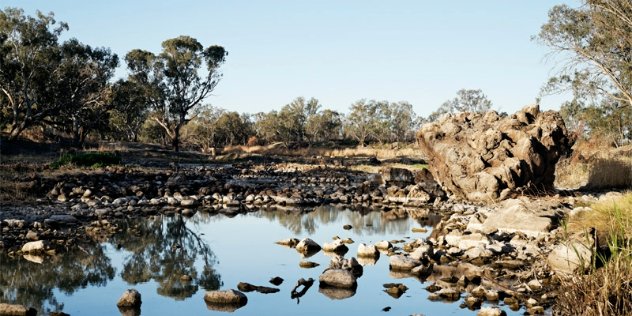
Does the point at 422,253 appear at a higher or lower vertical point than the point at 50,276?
higher

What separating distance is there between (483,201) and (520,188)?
1.06 meters

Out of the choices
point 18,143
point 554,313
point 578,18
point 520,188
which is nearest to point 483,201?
point 520,188

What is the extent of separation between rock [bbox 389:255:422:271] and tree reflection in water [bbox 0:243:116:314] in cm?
392

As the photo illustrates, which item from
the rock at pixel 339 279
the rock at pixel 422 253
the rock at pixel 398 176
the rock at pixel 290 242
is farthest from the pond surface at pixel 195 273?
the rock at pixel 398 176

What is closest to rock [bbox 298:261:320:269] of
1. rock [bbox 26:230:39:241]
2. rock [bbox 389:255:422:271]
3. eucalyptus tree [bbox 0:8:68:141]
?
rock [bbox 389:255:422:271]

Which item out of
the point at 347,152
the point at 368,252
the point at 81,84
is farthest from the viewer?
the point at 347,152

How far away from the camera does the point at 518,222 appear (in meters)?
9.41


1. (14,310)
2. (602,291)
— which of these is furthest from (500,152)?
(14,310)

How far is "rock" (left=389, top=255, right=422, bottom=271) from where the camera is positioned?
24.1 feet

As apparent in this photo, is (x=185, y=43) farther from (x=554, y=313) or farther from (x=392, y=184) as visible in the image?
(x=554, y=313)

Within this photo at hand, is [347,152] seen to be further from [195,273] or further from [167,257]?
[195,273]

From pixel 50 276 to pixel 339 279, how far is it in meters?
3.89

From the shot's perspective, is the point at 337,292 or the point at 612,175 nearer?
the point at 337,292

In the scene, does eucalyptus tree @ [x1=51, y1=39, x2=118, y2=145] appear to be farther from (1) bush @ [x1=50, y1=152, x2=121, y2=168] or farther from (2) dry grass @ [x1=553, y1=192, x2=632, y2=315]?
(2) dry grass @ [x1=553, y1=192, x2=632, y2=315]
